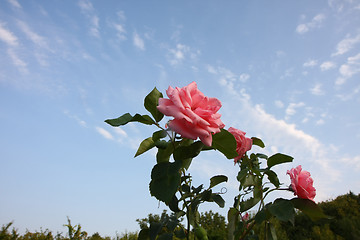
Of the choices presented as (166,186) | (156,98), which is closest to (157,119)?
(156,98)

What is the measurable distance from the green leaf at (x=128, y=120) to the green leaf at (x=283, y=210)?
2.29ft

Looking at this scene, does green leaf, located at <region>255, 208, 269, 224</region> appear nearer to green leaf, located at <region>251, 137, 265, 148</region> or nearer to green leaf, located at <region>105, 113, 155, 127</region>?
green leaf, located at <region>251, 137, 265, 148</region>

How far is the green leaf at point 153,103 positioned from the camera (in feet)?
4.11

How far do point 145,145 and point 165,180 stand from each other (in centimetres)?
25

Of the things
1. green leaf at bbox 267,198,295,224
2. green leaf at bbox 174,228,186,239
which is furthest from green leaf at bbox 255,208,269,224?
green leaf at bbox 174,228,186,239

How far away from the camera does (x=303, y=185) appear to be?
146 centimetres

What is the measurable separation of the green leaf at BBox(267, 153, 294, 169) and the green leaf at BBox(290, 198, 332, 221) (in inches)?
8.9

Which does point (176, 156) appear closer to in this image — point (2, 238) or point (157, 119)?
point (157, 119)

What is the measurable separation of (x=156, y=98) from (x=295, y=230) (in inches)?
293

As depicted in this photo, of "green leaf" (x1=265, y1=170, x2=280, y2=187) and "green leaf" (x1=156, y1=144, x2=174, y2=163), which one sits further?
"green leaf" (x1=265, y1=170, x2=280, y2=187)

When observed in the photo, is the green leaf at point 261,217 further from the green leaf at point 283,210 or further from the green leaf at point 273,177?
the green leaf at point 273,177

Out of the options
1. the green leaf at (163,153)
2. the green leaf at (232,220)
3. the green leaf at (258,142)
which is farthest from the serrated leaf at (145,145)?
the green leaf at (258,142)

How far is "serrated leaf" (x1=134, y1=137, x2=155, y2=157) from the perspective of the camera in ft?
4.22

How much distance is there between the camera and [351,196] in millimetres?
8484
